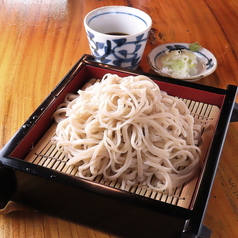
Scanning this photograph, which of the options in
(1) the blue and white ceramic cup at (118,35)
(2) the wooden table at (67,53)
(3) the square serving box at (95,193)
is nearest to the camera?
(3) the square serving box at (95,193)

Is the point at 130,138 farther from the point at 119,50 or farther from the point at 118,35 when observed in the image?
the point at 118,35

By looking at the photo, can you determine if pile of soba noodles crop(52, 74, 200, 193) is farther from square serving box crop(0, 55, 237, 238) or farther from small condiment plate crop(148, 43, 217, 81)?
small condiment plate crop(148, 43, 217, 81)

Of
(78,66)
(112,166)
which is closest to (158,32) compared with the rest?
(78,66)

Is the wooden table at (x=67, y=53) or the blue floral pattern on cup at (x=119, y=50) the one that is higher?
the blue floral pattern on cup at (x=119, y=50)

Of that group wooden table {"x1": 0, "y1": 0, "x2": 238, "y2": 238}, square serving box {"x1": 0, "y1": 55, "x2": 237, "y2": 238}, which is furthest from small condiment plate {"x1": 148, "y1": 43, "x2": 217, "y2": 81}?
square serving box {"x1": 0, "y1": 55, "x2": 237, "y2": 238}

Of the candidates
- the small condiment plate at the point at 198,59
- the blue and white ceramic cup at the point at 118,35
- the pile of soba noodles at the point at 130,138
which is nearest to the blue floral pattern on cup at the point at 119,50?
the blue and white ceramic cup at the point at 118,35

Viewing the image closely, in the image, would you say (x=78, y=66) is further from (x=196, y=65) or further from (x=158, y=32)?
(x=158, y=32)

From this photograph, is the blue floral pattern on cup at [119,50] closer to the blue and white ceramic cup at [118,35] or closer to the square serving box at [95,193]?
the blue and white ceramic cup at [118,35]
